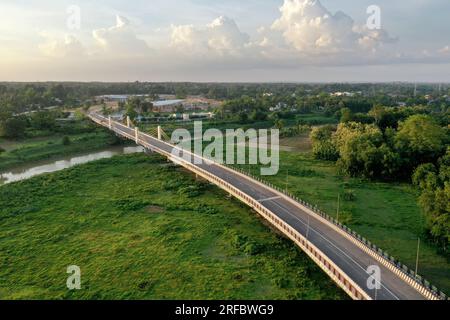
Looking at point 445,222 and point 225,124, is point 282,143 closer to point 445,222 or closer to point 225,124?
point 225,124

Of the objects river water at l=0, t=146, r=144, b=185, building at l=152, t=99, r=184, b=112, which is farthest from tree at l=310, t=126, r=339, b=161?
building at l=152, t=99, r=184, b=112

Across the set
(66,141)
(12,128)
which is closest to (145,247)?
(66,141)

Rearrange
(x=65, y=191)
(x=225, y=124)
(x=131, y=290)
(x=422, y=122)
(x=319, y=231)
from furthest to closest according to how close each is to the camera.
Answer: (x=225, y=124) → (x=422, y=122) → (x=65, y=191) → (x=319, y=231) → (x=131, y=290)

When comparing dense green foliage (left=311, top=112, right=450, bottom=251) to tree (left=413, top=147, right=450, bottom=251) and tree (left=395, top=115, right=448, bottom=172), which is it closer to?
tree (left=395, top=115, right=448, bottom=172)

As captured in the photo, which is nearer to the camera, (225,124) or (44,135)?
(44,135)

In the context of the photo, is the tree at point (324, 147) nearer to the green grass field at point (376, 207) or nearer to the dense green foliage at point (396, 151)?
the green grass field at point (376, 207)

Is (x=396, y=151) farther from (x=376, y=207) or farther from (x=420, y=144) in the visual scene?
(x=376, y=207)

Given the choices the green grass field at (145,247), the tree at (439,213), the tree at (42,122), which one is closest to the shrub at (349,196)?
the tree at (439,213)
